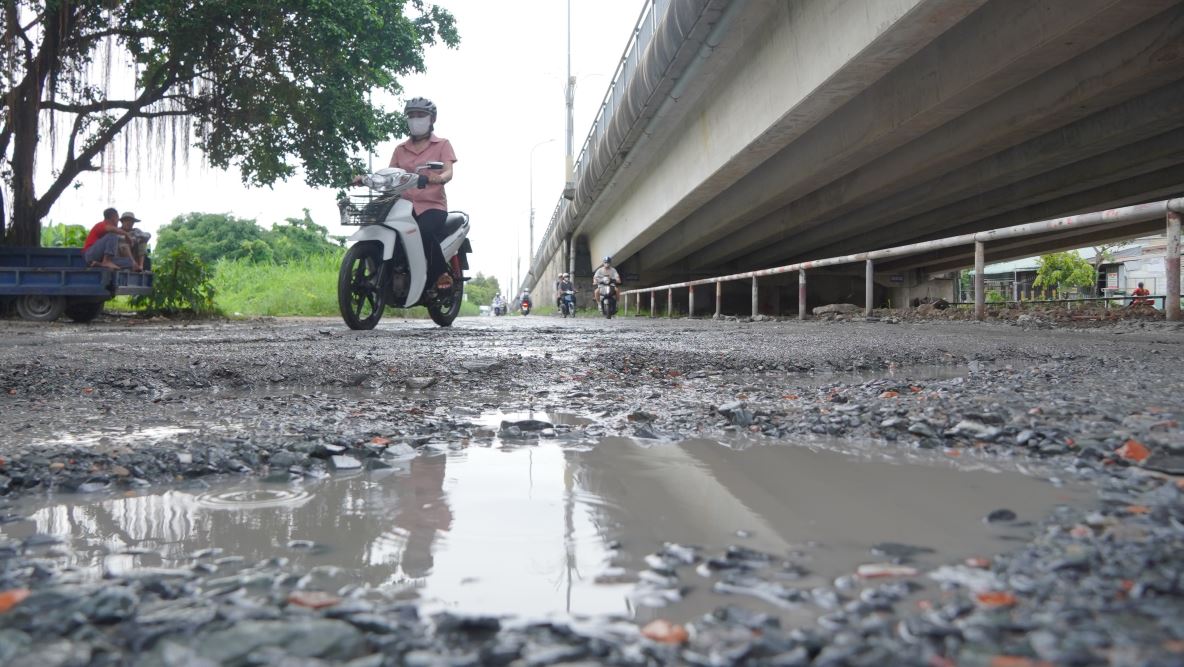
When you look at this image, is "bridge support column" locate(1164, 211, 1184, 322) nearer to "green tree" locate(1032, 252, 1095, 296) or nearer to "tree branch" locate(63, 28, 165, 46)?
"tree branch" locate(63, 28, 165, 46)

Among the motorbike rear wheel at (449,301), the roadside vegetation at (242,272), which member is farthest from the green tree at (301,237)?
the motorbike rear wheel at (449,301)

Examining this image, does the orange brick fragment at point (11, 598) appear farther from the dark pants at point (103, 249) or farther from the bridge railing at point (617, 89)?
the dark pants at point (103, 249)

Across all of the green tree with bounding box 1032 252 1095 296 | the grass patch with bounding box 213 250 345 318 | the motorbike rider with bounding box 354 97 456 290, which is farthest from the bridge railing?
the green tree with bounding box 1032 252 1095 296

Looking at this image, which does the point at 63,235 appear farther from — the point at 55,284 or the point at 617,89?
the point at 617,89

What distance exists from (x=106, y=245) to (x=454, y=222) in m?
5.90

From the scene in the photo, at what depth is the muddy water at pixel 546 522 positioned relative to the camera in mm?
A: 962

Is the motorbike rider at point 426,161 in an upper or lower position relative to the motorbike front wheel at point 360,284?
upper

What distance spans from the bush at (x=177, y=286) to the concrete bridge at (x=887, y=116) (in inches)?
275

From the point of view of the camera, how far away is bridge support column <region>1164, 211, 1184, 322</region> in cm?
565

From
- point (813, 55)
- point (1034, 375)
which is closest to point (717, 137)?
point (813, 55)

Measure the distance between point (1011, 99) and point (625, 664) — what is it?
9.64 meters

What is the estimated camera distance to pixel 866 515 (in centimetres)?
122

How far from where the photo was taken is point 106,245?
10.3 m

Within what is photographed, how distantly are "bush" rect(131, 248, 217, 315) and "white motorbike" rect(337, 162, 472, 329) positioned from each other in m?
5.57
